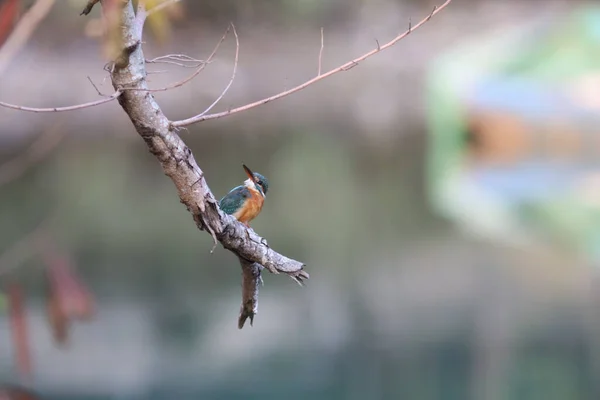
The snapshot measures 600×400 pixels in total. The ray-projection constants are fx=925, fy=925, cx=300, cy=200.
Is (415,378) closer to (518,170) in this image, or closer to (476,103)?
(518,170)

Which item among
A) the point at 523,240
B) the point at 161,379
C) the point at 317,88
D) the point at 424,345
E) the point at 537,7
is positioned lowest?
the point at 161,379

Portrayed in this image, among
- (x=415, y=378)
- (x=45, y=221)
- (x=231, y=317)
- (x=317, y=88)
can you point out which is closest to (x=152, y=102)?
(x=415, y=378)

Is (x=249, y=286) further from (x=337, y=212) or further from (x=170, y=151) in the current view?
(x=337, y=212)

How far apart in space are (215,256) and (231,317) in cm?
62

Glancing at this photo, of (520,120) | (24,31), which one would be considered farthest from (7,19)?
(520,120)

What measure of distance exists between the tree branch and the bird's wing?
23cm

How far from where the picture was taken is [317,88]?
29.0ft

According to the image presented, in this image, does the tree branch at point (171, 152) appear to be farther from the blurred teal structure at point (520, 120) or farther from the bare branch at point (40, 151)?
the blurred teal structure at point (520, 120)

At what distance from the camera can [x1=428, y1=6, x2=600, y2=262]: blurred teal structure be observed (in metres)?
6.34

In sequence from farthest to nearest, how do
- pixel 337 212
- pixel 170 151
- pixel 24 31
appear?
pixel 337 212 → pixel 24 31 → pixel 170 151

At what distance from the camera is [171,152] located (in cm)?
70

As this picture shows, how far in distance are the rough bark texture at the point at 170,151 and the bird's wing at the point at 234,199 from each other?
224 millimetres

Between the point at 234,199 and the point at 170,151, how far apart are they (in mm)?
346

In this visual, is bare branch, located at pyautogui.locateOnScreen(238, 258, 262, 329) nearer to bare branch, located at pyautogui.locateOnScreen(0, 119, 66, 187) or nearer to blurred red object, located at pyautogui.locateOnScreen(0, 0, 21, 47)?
blurred red object, located at pyautogui.locateOnScreen(0, 0, 21, 47)
